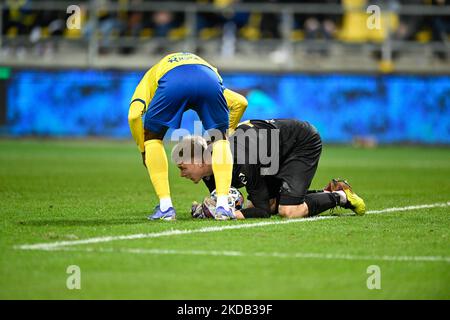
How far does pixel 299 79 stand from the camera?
25.0 metres

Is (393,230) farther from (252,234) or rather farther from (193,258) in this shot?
(193,258)

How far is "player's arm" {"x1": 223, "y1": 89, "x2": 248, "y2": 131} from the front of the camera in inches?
394

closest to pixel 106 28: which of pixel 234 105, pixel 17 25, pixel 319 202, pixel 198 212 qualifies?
pixel 17 25

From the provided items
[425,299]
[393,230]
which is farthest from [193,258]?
[393,230]

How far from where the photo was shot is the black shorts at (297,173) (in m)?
9.63

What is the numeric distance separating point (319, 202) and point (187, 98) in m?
1.81

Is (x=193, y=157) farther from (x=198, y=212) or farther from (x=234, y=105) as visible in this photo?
(x=234, y=105)

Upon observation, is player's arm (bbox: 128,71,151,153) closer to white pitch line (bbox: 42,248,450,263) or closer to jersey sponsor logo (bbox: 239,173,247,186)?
jersey sponsor logo (bbox: 239,173,247,186)

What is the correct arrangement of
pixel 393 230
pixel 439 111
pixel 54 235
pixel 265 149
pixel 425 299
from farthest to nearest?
1. pixel 439 111
2. pixel 265 149
3. pixel 393 230
4. pixel 54 235
5. pixel 425 299

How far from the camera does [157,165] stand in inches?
370

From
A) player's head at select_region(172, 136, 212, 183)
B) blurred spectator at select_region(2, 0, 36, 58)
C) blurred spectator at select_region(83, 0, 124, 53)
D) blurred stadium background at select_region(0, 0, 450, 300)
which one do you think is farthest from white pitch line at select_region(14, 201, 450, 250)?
blurred spectator at select_region(2, 0, 36, 58)

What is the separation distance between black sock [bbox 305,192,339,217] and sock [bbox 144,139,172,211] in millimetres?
1494

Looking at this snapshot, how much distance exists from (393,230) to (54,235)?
120 inches

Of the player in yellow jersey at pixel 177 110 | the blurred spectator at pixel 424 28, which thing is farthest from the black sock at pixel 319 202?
the blurred spectator at pixel 424 28
